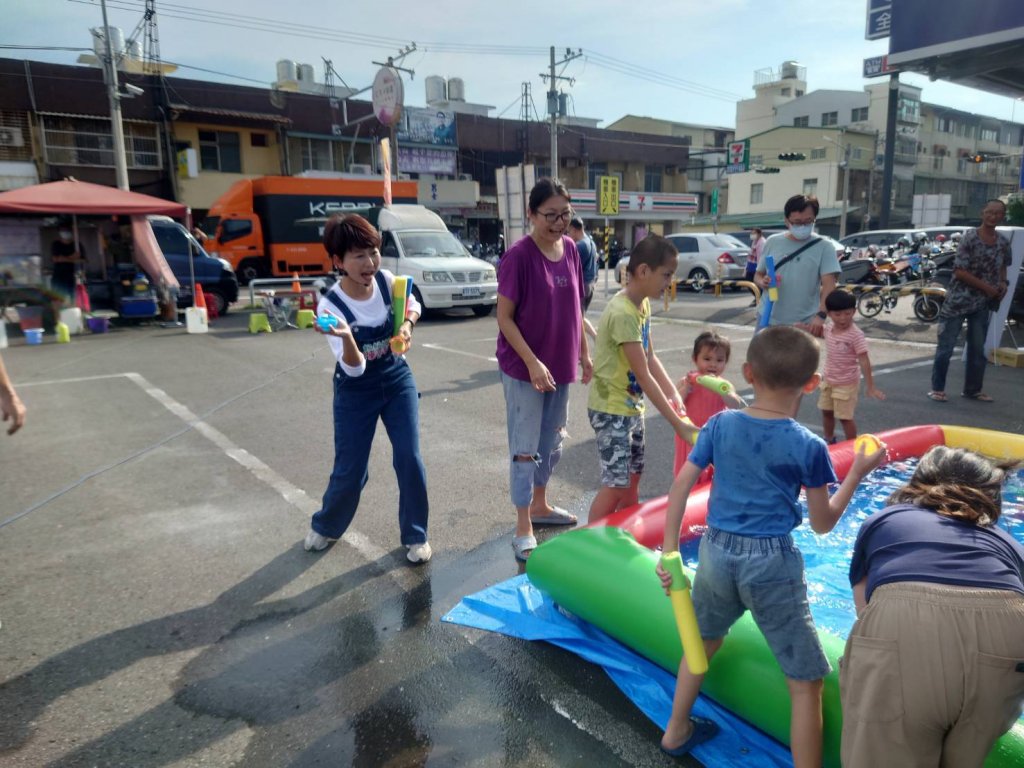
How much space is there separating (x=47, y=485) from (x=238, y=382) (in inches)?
147

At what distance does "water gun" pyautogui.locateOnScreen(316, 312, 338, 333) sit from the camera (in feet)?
10.4

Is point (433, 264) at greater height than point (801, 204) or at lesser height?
lesser

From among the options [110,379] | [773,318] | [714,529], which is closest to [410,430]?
[714,529]

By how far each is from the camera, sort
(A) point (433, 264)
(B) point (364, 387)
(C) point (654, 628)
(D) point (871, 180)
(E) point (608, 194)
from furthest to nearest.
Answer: (D) point (871, 180)
(E) point (608, 194)
(A) point (433, 264)
(B) point (364, 387)
(C) point (654, 628)

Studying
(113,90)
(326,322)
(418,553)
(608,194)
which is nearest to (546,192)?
(326,322)

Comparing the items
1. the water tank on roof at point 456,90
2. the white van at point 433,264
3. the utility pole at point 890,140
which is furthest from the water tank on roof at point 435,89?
the white van at point 433,264

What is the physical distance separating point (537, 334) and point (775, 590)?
1.93m

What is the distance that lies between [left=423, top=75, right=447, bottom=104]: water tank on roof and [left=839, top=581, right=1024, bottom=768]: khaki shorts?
4836cm

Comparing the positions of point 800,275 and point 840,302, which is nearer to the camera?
point 840,302

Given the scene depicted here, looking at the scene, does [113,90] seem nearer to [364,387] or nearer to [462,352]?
[462,352]

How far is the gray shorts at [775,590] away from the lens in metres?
2.04

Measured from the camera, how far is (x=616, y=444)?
350 centimetres

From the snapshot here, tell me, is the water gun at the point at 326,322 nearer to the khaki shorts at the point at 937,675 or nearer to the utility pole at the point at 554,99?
the khaki shorts at the point at 937,675

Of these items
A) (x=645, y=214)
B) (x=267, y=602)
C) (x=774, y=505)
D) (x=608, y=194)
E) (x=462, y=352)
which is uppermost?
(x=645, y=214)
